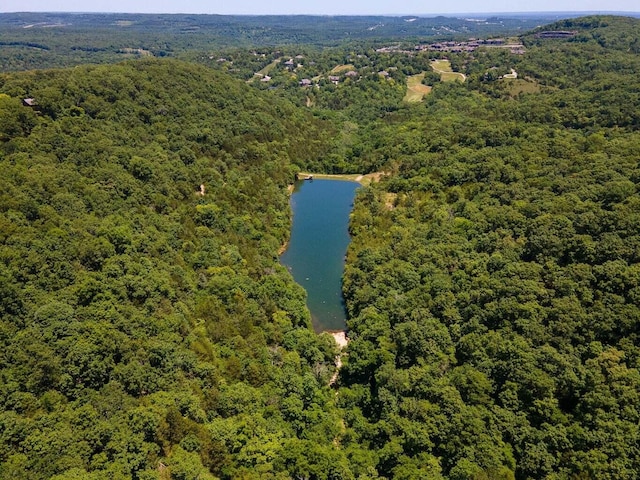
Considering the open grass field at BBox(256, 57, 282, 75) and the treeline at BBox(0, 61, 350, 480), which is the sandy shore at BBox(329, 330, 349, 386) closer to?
the treeline at BBox(0, 61, 350, 480)

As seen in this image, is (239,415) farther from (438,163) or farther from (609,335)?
(438,163)

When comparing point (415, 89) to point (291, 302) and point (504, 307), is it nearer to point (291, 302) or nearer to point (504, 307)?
point (291, 302)

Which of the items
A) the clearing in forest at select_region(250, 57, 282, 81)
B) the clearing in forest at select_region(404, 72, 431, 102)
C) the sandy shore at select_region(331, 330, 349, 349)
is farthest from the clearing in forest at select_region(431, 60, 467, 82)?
the sandy shore at select_region(331, 330, 349, 349)

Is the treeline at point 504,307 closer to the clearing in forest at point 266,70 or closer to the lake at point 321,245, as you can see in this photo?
the lake at point 321,245

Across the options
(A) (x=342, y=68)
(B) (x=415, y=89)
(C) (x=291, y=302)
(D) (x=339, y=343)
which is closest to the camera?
(D) (x=339, y=343)

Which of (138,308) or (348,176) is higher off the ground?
(348,176)

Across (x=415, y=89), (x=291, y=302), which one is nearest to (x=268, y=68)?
(x=415, y=89)

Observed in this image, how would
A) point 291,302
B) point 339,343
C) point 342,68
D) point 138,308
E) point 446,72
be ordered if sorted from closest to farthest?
point 138,308, point 339,343, point 291,302, point 446,72, point 342,68
